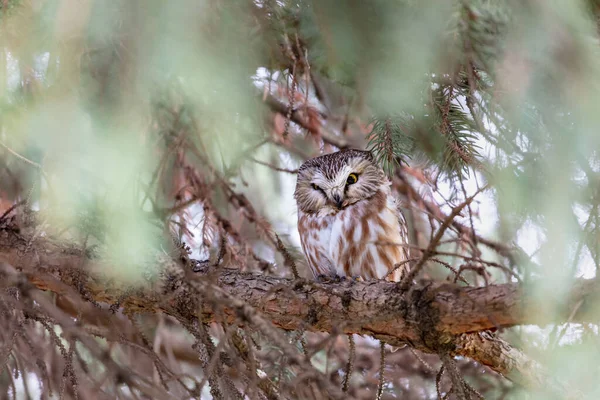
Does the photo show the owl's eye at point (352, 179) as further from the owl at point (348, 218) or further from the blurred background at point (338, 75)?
the blurred background at point (338, 75)

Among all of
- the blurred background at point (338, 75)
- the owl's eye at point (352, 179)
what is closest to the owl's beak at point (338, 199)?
the owl's eye at point (352, 179)

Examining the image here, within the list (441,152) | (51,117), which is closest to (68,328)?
(51,117)

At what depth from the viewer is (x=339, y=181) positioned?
3.59 metres

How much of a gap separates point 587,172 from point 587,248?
31cm

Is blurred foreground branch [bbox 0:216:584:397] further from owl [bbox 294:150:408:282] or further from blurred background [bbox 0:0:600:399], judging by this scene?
owl [bbox 294:150:408:282]

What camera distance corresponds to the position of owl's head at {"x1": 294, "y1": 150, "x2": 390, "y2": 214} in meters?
3.60

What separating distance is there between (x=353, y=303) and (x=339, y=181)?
120cm

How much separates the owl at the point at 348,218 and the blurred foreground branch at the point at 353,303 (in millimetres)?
853

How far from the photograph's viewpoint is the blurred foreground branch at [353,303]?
6.65ft

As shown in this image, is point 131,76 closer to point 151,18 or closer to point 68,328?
point 151,18

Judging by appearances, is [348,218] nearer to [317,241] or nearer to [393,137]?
[317,241]

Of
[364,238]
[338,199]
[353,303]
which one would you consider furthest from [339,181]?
[353,303]

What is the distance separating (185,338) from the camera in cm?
431

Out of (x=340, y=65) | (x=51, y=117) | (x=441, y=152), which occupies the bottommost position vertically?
(x=51, y=117)
